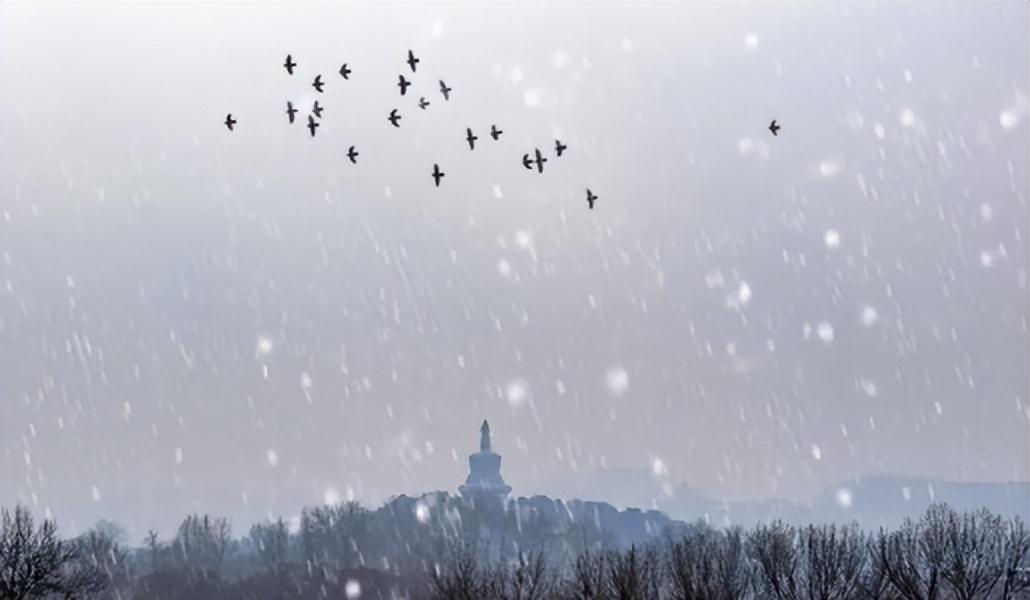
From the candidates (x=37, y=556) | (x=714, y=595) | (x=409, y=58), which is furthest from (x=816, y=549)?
(x=37, y=556)

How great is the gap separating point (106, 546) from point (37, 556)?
224ft

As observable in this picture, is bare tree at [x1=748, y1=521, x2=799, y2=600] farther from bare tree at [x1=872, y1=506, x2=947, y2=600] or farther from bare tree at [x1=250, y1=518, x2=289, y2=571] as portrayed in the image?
bare tree at [x1=250, y1=518, x2=289, y2=571]

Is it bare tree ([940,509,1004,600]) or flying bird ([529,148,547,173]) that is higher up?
flying bird ([529,148,547,173])

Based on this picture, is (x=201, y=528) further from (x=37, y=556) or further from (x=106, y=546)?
(x=37, y=556)

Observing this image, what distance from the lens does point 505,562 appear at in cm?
6047

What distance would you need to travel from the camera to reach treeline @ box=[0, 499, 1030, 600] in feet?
135

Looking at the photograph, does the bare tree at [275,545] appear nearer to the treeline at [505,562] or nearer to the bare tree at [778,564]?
the treeline at [505,562]

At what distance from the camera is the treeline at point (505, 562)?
4125 cm

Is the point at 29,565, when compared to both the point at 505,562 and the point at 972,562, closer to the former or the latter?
the point at 505,562

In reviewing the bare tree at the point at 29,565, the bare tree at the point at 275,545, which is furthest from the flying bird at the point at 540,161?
the bare tree at the point at 275,545

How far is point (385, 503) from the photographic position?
180375 millimetres

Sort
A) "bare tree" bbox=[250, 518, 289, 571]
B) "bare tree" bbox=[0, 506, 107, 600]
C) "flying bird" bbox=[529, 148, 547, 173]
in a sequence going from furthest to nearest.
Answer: "bare tree" bbox=[250, 518, 289, 571], "bare tree" bbox=[0, 506, 107, 600], "flying bird" bbox=[529, 148, 547, 173]

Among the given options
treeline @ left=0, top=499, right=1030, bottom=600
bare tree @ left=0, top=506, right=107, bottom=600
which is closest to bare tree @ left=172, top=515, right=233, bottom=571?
treeline @ left=0, top=499, right=1030, bottom=600

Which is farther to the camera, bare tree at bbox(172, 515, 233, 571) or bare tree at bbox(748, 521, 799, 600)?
bare tree at bbox(172, 515, 233, 571)
